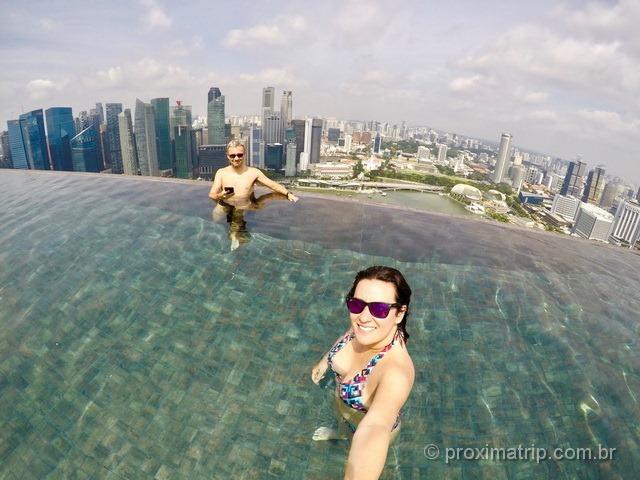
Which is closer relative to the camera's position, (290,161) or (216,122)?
(290,161)

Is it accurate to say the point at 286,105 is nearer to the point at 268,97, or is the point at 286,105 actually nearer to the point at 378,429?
the point at 268,97

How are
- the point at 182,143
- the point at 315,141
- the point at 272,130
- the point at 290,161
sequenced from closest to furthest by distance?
the point at 182,143 → the point at 290,161 → the point at 315,141 → the point at 272,130

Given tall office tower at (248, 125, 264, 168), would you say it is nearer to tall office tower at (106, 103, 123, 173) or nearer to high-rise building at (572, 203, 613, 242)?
tall office tower at (106, 103, 123, 173)

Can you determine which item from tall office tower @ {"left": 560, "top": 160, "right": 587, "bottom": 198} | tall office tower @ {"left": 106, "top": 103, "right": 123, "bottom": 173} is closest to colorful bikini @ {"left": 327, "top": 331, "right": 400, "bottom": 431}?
tall office tower @ {"left": 106, "top": 103, "right": 123, "bottom": 173}

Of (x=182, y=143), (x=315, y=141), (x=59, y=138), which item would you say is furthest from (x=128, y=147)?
(x=315, y=141)

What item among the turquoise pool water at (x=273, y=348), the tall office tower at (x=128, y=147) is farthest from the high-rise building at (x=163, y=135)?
the turquoise pool water at (x=273, y=348)

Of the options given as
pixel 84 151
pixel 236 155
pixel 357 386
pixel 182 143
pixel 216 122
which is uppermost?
pixel 216 122

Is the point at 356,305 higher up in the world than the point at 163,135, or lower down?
higher up

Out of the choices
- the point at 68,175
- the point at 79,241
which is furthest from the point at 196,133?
the point at 79,241
